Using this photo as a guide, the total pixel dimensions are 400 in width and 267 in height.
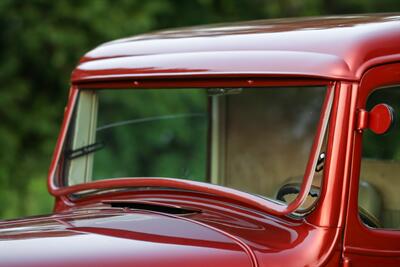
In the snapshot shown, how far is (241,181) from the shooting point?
14.8 ft

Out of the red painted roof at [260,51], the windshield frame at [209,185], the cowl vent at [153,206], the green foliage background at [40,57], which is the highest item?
the green foliage background at [40,57]

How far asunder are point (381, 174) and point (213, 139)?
127 centimetres

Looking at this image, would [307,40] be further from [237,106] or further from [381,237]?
[237,106]

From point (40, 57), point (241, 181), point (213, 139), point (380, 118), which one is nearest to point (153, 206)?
point (380, 118)

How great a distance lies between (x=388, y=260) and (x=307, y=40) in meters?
0.82

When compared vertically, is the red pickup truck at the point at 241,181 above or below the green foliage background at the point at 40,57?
below

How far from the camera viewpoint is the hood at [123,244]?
296cm

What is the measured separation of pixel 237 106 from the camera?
494 centimetres

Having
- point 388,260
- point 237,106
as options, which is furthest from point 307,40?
point 237,106

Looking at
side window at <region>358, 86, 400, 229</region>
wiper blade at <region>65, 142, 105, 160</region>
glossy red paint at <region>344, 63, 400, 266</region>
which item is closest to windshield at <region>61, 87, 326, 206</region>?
wiper blade at <region>65, 142, 105, 160</region>

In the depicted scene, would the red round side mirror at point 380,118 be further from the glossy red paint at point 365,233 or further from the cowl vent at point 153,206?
the cowl vent at point 153,206

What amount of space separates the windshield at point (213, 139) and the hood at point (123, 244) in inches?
35.9

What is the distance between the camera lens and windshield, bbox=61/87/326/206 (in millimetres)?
4258

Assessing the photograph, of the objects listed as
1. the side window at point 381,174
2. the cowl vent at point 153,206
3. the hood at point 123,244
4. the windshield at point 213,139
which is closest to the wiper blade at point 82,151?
the windshield at point 213,139
